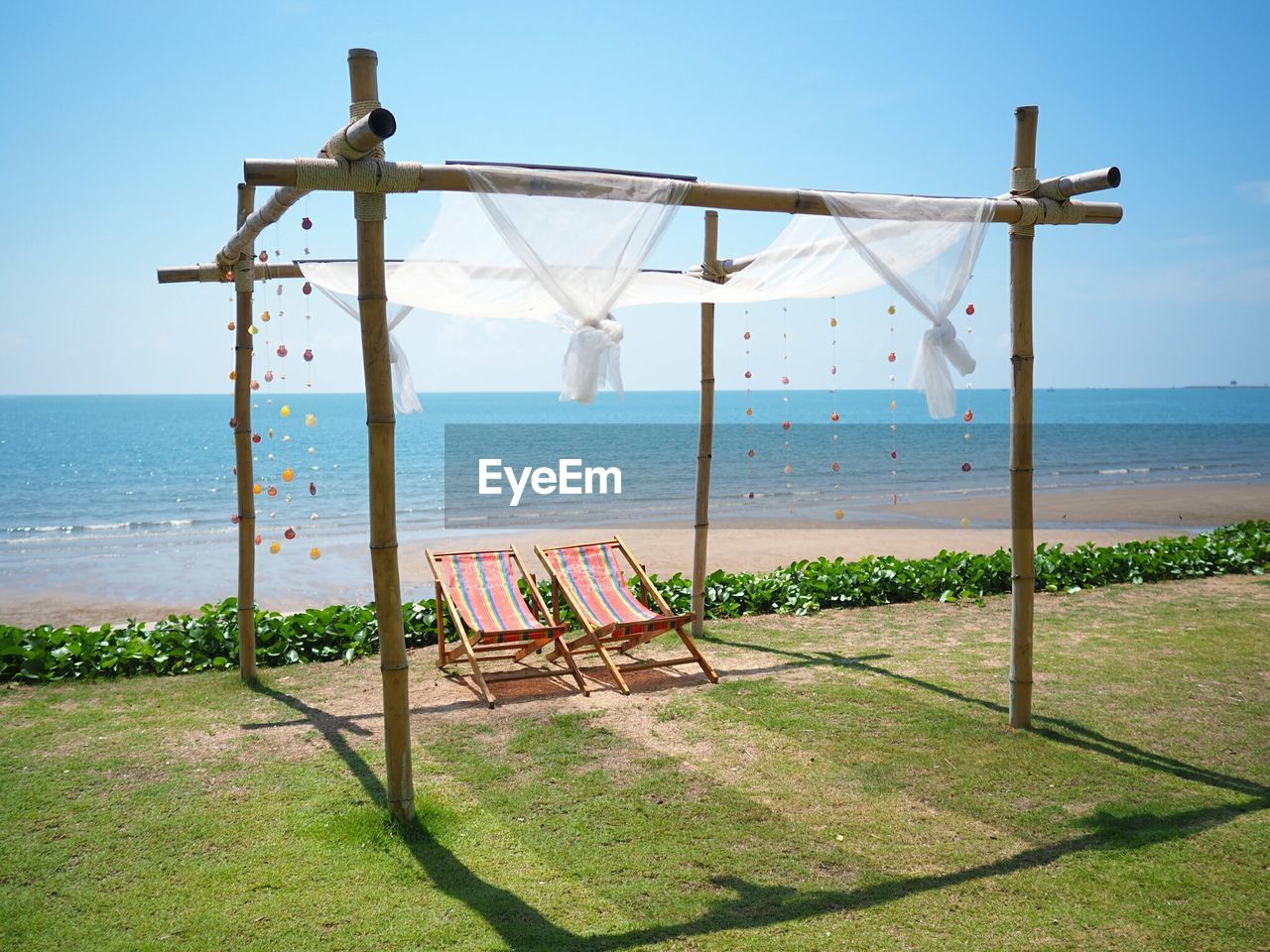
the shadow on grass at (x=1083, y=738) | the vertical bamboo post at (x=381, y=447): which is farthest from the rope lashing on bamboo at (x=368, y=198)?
the shadow on grass at (x=1083, y=738)

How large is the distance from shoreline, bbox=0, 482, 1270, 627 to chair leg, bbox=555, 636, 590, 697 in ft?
14.4

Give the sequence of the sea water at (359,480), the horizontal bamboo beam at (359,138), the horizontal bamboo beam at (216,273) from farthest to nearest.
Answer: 1. the sea water at (359,480)
2. the horizontal bamboo beam at (216,273)
3. the horizontal bamboo beam at (359,138)

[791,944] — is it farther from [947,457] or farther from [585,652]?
[947,457]

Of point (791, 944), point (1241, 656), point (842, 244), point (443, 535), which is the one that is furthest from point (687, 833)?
point (443, 535)

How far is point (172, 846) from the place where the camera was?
370cm

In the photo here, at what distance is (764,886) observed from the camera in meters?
3.41

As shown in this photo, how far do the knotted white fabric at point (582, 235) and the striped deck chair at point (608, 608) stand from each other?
2312 mm

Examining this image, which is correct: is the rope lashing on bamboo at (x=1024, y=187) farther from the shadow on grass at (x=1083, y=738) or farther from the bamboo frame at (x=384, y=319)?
the shadow on grass at (x=1083, y=738)

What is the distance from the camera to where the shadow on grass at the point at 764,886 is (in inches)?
122

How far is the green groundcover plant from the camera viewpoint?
6.05m

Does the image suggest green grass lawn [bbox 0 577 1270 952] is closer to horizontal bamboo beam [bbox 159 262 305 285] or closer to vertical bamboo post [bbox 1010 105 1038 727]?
vertical bamboo post [bbox 1010 105 1038 727]

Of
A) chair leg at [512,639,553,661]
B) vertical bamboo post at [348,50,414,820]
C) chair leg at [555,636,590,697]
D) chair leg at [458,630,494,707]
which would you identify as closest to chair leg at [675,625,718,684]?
chair leg at [555,636,590,697]

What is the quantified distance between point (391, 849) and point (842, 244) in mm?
3563

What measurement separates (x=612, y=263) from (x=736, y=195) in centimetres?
79
